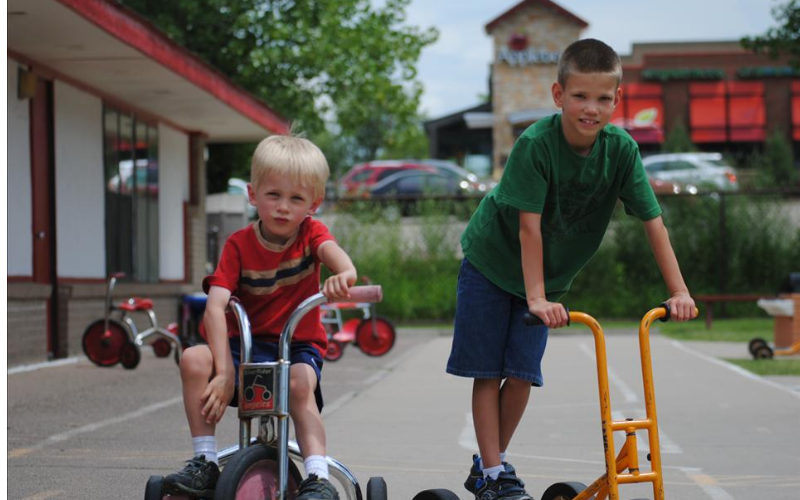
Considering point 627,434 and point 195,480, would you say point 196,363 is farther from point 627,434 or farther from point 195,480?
point 627,434

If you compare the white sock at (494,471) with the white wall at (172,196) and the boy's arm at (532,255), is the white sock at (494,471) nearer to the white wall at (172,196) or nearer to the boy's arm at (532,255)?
the boy's arm at (532,255)

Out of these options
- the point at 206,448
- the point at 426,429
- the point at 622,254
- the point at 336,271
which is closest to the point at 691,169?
the point at 622,254

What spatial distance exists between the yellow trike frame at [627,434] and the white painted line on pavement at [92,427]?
417 cm

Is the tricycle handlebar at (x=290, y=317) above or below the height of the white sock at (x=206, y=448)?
above

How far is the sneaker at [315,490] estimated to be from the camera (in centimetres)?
411

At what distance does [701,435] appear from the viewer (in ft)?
26.7

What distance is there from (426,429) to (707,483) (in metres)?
2.61

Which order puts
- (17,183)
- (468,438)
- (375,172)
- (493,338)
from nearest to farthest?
(493,338), (468,438), (17,183), (375,172)

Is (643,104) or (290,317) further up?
(643,104)

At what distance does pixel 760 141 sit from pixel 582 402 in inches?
1774

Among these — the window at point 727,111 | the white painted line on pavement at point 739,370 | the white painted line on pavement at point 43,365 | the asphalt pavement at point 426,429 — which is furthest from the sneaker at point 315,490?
the window at point 727,111

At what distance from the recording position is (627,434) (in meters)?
4.14

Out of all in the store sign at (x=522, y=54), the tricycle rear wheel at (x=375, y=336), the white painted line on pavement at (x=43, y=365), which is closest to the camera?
the white painted line on pavement at (x=43, y=365)

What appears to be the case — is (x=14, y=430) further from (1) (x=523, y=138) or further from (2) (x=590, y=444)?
(1) (x=523, y=138)
